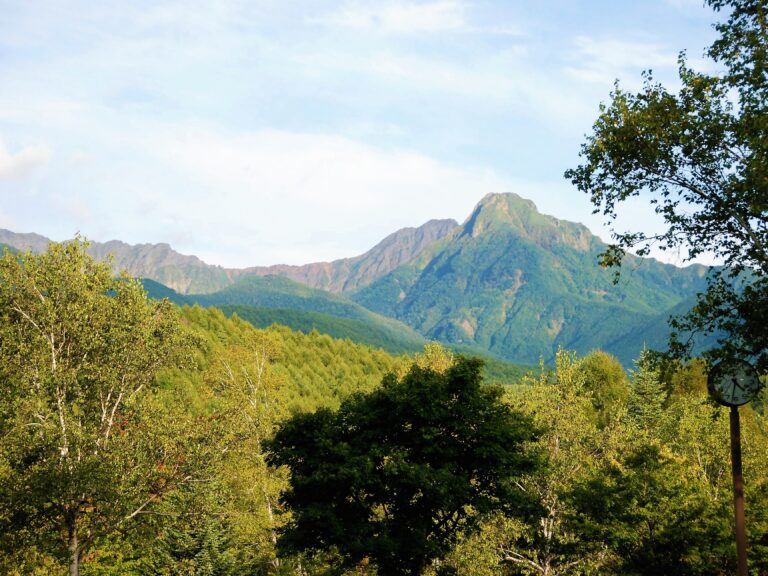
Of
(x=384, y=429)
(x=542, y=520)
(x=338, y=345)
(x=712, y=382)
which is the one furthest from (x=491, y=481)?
(x=338, y=345)

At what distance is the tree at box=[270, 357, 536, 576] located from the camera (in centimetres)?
2650

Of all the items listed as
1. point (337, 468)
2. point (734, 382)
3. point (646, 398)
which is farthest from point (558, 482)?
point (646, 398)

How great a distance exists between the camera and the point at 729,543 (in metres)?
29.2

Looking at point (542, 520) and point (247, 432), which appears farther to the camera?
point (247, 432)

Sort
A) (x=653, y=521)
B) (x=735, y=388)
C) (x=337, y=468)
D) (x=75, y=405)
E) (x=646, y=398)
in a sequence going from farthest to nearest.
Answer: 1. (x=646, y=398)
2. (x=653, y=521)
3. (x=75, y=405)
4. (x=337, y=468)
5. (x=735, y=388)

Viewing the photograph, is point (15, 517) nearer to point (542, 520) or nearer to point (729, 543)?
point (542, 520)

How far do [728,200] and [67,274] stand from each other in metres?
29.5

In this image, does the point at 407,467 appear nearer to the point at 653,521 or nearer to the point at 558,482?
the point at 558,482

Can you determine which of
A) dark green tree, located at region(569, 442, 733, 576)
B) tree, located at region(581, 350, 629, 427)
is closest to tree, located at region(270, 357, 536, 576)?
dark green tree, located at region(569, 442, 733, 576)

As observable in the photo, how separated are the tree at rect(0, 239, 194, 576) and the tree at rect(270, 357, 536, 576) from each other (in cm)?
835

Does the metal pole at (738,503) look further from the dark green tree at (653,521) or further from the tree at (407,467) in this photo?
the dark green tree at (653,521)

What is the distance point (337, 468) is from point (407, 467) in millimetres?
3256

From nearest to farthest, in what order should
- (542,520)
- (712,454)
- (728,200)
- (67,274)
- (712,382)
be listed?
(712,382) → (728,200) → (67,274) → (542,520) → (712,454)

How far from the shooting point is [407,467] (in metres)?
25.8
